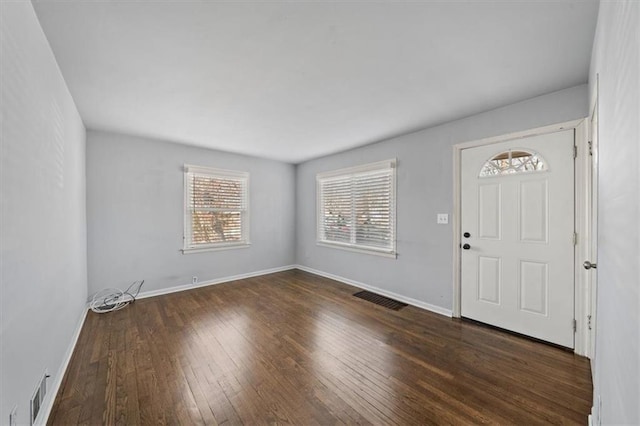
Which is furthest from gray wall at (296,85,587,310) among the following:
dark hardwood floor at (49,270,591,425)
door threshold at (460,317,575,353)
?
dark hardwood floor at (49,270,591,425)

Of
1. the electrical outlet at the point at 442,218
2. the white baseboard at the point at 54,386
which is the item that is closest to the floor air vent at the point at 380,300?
the electrical outlet at the point at 442,218

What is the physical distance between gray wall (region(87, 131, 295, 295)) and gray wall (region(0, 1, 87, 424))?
1.33 meters

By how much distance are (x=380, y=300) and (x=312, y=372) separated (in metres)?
1.86

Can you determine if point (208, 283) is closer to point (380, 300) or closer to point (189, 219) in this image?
point (189, 219)

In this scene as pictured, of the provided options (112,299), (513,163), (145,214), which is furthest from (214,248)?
(513,163)

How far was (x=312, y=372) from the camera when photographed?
203 centimetres

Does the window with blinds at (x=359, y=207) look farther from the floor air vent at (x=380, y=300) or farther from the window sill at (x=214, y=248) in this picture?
the window sill at (x=214, y=248)

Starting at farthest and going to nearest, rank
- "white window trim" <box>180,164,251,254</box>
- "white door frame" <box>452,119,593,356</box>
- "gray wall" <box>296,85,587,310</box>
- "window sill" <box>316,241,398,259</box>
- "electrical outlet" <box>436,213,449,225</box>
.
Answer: "white window trim" <box>180,164,251,254</box>, "window sill" <box>316,241,398,259</box>, "electrical outlet" <box>436,213,449,225</box>, "gray wall" <box>296,85,587,310</box>, "white door frame" <box>452,119,593,356</box>

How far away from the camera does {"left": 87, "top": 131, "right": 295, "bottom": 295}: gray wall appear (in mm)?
3484

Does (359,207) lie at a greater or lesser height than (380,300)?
greater

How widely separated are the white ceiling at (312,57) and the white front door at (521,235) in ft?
1.92

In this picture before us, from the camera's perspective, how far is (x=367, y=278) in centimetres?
417
